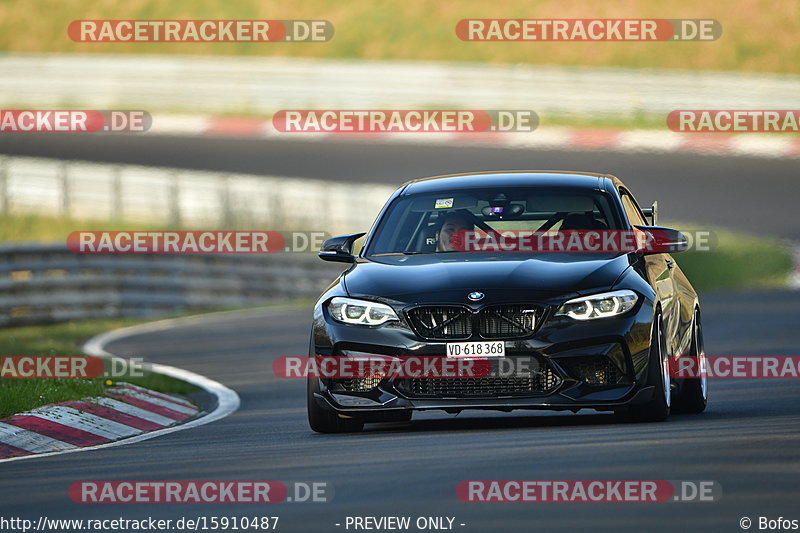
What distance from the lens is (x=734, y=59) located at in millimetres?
44781

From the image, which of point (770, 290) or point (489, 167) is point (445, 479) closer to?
point (770, 290)

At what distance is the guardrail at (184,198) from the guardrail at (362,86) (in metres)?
10.6

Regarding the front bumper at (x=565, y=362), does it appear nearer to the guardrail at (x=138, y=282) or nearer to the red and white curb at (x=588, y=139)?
the guardrail at (x=138, y=282)

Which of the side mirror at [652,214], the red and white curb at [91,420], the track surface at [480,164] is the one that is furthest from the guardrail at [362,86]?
the red and white curb at [91,420]

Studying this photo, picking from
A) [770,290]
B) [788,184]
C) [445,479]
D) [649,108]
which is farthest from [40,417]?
[649,108]

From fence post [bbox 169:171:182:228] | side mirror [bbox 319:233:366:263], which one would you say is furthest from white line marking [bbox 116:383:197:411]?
fence post [bbox 169:171:182:228]

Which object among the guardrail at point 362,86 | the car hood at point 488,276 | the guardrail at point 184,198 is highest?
the guardrail at point 362,86

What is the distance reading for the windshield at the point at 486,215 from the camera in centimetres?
1079

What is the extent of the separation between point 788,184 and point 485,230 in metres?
20.2

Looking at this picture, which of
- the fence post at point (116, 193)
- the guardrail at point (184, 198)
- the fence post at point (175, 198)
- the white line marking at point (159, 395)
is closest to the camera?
the white line marking at point (159, 395)

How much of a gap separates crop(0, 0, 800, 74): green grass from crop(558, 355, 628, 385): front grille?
116ft

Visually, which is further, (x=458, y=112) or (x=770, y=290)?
(x=458, y=112)

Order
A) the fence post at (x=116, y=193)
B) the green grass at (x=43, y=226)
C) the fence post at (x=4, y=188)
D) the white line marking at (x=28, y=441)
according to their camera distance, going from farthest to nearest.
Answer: the fence post at (x=116, y=193) < the fence post at (x=4, y=188) < the green grass at (x=43, y=226) < the white line marking at (x=28, y=441)

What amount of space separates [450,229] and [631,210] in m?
1.36
